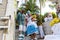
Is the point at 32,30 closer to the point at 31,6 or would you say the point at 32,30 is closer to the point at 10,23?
the point at 10,23

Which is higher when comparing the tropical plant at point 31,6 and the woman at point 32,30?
the tropical plant at point 31,6

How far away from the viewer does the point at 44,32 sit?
7.50m

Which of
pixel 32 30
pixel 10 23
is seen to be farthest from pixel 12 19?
pixel 32 30

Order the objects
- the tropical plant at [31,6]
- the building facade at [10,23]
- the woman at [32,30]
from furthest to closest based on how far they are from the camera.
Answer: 1. the tropical plant at [31,6]
2. the woman at [32,30]
3. the building facade at [10,23]

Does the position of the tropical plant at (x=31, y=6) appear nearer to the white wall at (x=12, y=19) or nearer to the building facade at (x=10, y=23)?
the building facade at (x=10, y=23)

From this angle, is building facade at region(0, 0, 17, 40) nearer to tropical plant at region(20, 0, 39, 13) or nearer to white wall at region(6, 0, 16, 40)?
white wall at region(6, 0, 16, 40)

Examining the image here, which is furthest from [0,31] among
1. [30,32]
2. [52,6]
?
[52,6]

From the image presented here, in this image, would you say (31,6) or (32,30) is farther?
(31,6)

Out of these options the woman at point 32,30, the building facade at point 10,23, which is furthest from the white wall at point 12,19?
the woman at point 32,30

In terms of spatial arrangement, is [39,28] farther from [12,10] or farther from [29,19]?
[12,10]

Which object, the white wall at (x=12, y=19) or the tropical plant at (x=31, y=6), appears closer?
the white wall at (x=12, y=19)

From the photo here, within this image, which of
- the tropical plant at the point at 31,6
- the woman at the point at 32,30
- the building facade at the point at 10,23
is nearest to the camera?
the building facade at the point at 10,23

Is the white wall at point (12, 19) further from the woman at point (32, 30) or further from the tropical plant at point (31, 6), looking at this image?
the tropical plant at point (31, 6)

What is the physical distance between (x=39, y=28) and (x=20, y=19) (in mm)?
683
